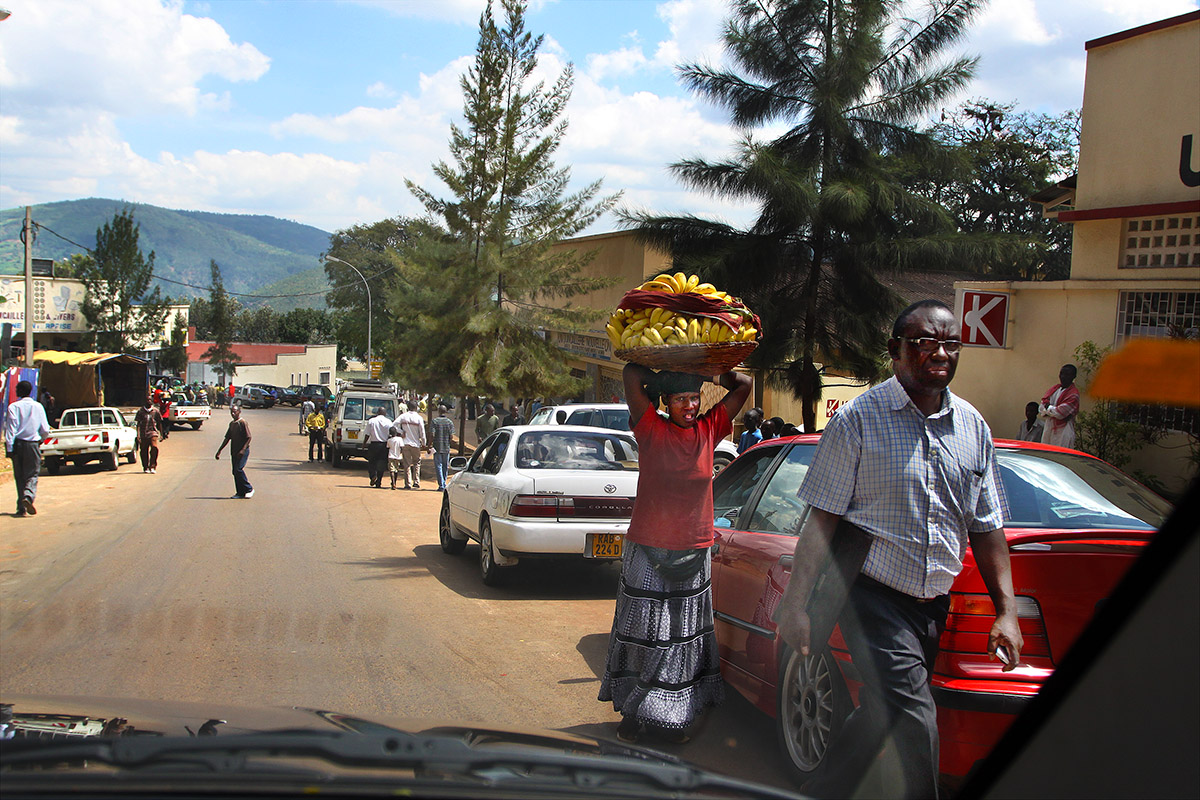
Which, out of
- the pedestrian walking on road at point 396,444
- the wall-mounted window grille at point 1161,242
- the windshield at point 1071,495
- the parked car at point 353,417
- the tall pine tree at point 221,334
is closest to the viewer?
the windshield at point 1071,495

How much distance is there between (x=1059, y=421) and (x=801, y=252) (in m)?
6.11

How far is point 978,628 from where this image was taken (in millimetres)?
3576

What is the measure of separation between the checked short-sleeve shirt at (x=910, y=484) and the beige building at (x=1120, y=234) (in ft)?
22.3

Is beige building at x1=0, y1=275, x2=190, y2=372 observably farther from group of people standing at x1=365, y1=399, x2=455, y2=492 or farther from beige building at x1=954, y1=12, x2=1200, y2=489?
beige building at x1=954, y1=12, x2=1200, y2=489

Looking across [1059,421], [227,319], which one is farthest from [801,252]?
[227,319]

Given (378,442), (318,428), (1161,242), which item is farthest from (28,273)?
(1161,242)

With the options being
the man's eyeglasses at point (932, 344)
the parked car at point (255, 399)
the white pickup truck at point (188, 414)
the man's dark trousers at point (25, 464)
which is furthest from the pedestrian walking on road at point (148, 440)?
the parked car at point (255, 399)

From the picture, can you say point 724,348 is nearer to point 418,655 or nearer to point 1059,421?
point 418,655

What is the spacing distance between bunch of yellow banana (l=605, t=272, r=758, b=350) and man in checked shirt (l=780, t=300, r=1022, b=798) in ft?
4.61

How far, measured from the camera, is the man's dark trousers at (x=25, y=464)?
13653 mm

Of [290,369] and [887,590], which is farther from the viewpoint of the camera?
[290,369]

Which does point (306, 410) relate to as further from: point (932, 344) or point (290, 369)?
point (290, 369)

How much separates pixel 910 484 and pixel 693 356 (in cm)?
166

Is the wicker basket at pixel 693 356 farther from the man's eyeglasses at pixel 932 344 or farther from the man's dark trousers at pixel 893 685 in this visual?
the man's dark trousers at pixel 893 685
